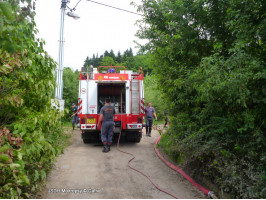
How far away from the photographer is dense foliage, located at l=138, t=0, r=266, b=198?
11.7 feet

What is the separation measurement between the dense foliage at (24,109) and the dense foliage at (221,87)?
272cm

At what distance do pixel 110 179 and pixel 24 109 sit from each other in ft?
8.37

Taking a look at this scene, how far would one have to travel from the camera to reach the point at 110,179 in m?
5.05

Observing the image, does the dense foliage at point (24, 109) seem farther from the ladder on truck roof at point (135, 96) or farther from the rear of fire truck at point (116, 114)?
the ladder on truck roof at point (135, 96)

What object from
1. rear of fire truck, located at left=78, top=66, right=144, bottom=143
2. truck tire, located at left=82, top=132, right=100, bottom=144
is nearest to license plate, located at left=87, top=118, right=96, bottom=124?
rear of fire truck, located at left=78, top=66, right=144, bottom=143

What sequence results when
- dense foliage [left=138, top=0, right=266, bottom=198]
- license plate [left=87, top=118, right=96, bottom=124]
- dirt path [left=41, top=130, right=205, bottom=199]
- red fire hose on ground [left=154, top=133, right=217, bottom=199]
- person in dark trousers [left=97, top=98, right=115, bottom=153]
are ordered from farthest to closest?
license plate [left=87, top=118, right=96, bottom=124], person in dark trousers [left=97, top=98, right=115, bottom=153], dirt path [left=41, top=130, right=205, bottom=199], red fire hose on ground [left=154, top=133, right=217, bottom=199], dense foliage [left=138, top=0, right=266, bottom=198]

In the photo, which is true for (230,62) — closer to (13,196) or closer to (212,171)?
(212,171)

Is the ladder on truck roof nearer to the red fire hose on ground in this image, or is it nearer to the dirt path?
the dirt path

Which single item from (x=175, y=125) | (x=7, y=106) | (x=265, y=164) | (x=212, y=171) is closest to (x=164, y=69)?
(x=175, y=125)

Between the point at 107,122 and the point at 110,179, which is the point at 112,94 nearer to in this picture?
the point at 107,122

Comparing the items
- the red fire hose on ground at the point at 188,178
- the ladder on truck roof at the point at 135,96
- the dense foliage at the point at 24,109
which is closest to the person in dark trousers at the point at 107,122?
the ladder on truck roof at the point at 135,96

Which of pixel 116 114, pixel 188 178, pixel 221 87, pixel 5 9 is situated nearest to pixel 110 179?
pixel 188 178

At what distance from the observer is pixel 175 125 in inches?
244

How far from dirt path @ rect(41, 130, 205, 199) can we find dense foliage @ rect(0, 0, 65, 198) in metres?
0.82
